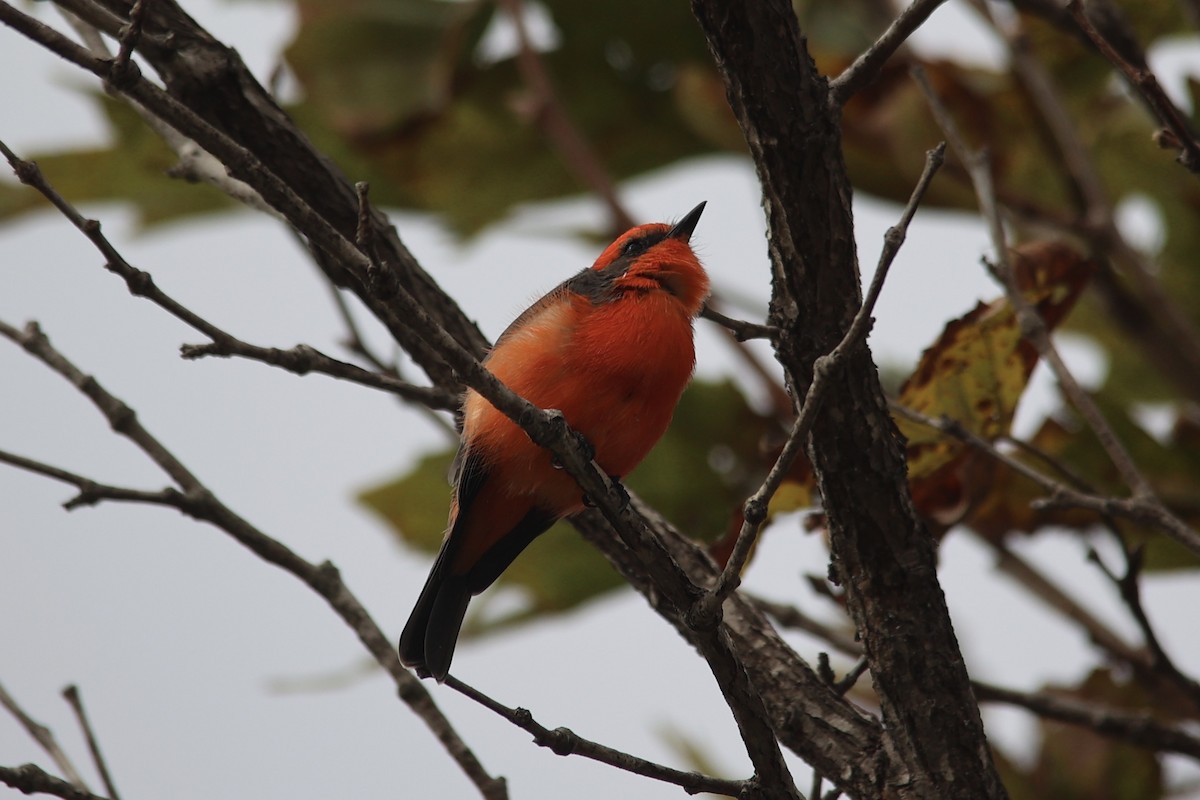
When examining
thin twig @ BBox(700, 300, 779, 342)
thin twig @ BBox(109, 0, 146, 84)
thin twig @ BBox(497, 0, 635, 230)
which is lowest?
thin twig @ BBox(109, 0, 146, 84)

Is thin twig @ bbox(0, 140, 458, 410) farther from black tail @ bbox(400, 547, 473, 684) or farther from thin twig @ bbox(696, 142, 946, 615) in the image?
black tail @ bbox(400, 547, 473, 684)

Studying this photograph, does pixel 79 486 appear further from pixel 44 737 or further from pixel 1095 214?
pixel 1095 214

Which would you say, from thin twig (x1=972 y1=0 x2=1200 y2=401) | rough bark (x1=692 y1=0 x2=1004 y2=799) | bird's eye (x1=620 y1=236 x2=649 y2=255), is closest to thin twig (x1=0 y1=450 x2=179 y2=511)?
rough bark (x1=692 y1=0 x2=1004 y2=799)

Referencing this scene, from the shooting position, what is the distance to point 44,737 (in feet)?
9.39

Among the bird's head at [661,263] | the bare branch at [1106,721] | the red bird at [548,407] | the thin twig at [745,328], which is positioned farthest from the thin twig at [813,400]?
the bird's head at [661,263]

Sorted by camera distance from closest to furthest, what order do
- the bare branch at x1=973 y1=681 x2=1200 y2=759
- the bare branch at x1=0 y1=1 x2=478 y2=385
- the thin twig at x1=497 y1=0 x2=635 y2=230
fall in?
the bare branch at x1=0 y1=1 x2=478 y2=385 < the bare branch at x1=973 y1=681 x2=1200 y2=759 < the thin twig at x1=497 y1=0 x2=635 y2=230

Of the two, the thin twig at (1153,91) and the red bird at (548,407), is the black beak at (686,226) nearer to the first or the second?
the red bird at (548,407)

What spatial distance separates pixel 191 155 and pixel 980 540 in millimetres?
2519

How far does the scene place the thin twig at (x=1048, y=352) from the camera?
281 centimetres

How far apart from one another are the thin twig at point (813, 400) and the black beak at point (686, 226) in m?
1.78

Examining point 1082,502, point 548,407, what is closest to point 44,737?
point 548,407

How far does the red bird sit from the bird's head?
47 millimetres

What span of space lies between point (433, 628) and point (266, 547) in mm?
568

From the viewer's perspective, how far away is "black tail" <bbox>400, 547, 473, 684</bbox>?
327 centimetres
